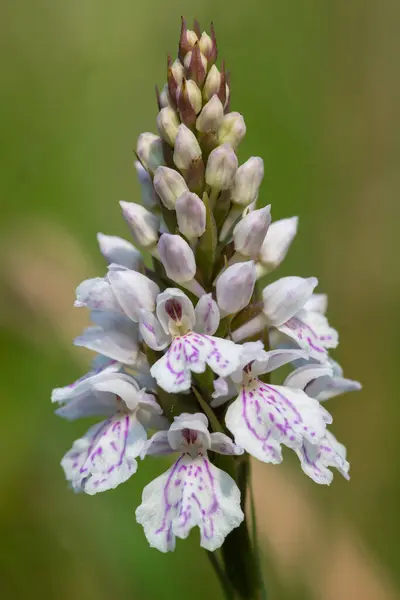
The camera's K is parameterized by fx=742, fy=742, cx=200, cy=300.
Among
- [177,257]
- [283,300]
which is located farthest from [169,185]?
[283,300]

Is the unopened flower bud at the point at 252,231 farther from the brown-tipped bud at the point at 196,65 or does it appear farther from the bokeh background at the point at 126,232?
the bokeh background at the point at 126,232

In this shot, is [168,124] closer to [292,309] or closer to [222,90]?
[222,90]

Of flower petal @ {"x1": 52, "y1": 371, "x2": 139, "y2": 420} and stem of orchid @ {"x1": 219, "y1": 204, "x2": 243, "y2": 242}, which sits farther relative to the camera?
stem of orchid @ {"x1": 219, "y1": 204, "x2": 243, "y2": 242}

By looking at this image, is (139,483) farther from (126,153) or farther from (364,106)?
(364,106)

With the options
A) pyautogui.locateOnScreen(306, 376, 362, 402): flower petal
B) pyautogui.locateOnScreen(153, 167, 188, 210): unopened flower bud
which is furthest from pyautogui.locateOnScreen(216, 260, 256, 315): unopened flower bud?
pyautogui.locateOnScreen(306, 376, 362, 402): flower petal

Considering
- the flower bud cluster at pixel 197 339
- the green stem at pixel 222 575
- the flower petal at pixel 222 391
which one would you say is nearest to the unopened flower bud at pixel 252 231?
the flower bud cluster at pixel 197 339

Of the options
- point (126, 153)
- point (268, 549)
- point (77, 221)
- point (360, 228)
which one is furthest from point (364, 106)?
point (268, 549)

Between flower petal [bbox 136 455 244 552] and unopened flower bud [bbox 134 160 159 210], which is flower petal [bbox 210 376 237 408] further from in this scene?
unopened flower bud [bbox 134 160 159 210]
